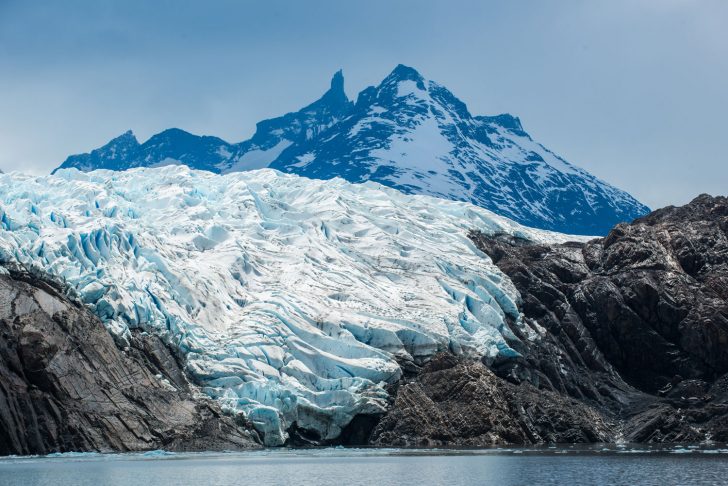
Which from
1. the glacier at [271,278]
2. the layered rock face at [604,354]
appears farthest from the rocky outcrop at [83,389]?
the layered rock face at [604,354]

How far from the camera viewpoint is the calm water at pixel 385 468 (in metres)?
49.4

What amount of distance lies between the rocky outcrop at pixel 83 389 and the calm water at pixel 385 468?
8.23 feet

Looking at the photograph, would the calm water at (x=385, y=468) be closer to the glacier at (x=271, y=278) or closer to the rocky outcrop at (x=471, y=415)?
the rocky outcrop at (x=471, y=415)

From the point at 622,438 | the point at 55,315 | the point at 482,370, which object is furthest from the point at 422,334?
the point at 55,315

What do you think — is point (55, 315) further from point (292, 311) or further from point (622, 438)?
point (622, 438)

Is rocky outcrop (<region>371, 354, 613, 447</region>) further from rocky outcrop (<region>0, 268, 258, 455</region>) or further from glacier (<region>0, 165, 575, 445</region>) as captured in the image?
rocky outcrop (<region>0, 268, 258, 455</region>)

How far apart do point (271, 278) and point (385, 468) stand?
1561 inches

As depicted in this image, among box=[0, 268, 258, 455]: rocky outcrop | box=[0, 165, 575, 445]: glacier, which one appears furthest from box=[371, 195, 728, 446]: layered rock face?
box=[0, 268, 258, 455]: rocky outcrop

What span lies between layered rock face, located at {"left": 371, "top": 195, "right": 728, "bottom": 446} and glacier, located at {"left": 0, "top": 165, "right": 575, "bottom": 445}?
3240 millimetres

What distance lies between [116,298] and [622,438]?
4291 centimetres

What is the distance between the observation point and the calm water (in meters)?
49.4

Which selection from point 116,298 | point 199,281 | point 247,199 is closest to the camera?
point 116,298

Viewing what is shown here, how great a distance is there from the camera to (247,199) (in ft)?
358

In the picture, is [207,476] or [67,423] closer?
[207,476]
